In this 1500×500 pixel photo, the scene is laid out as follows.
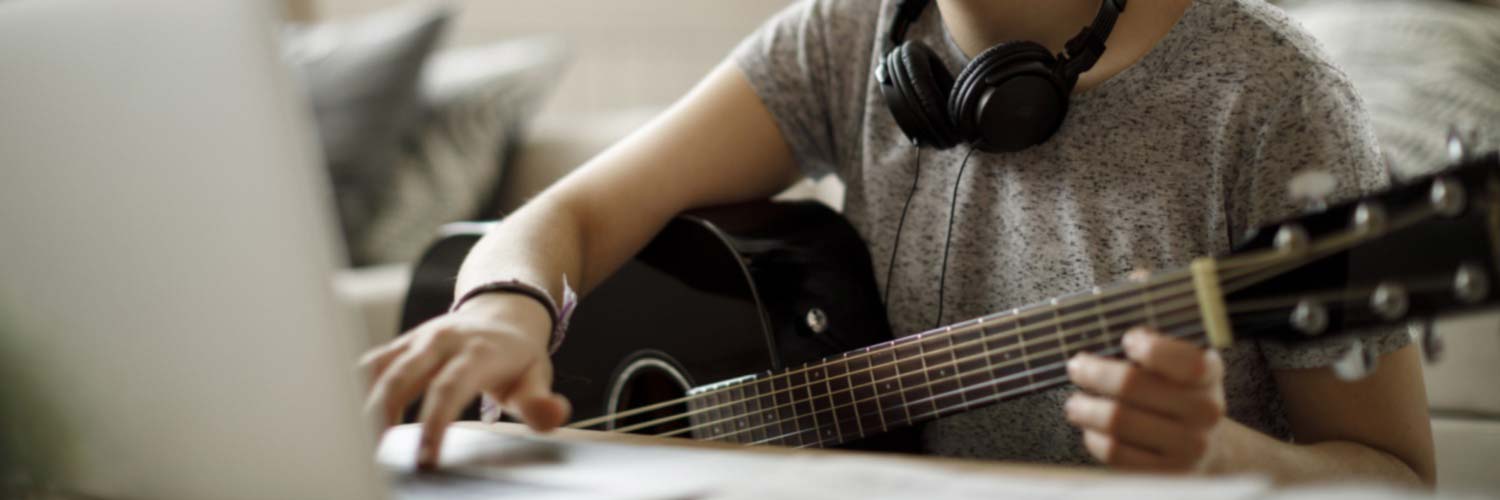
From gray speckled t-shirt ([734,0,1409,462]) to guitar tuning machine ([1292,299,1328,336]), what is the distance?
0.15 meters

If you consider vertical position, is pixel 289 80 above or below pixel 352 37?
above

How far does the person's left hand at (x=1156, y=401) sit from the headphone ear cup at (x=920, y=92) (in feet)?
0.89

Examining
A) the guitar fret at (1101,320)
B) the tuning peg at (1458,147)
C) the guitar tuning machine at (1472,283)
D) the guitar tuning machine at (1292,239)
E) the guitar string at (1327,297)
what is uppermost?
the tuning peg at (1458,147)

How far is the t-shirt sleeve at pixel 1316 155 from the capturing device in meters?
0.74

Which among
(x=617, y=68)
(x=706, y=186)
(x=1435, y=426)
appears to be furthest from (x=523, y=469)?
(x=617, y=68)

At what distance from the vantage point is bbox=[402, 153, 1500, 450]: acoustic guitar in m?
0.58

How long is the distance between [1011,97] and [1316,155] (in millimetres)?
196

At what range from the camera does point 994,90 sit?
79 centimetres

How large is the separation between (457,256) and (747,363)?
311mm

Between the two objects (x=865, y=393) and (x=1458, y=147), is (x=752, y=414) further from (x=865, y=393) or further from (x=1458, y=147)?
(x=1458, y=147)

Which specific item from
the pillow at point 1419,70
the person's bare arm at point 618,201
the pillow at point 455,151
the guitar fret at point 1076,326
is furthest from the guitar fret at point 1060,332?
the pillow at point 455,151

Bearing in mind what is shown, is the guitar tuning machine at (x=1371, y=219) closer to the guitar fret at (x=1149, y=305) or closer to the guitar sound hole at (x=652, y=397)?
the guitar fret at (x=1149, y=305)

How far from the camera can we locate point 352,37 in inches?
84.5

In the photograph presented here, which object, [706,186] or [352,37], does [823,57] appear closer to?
[706,186]
